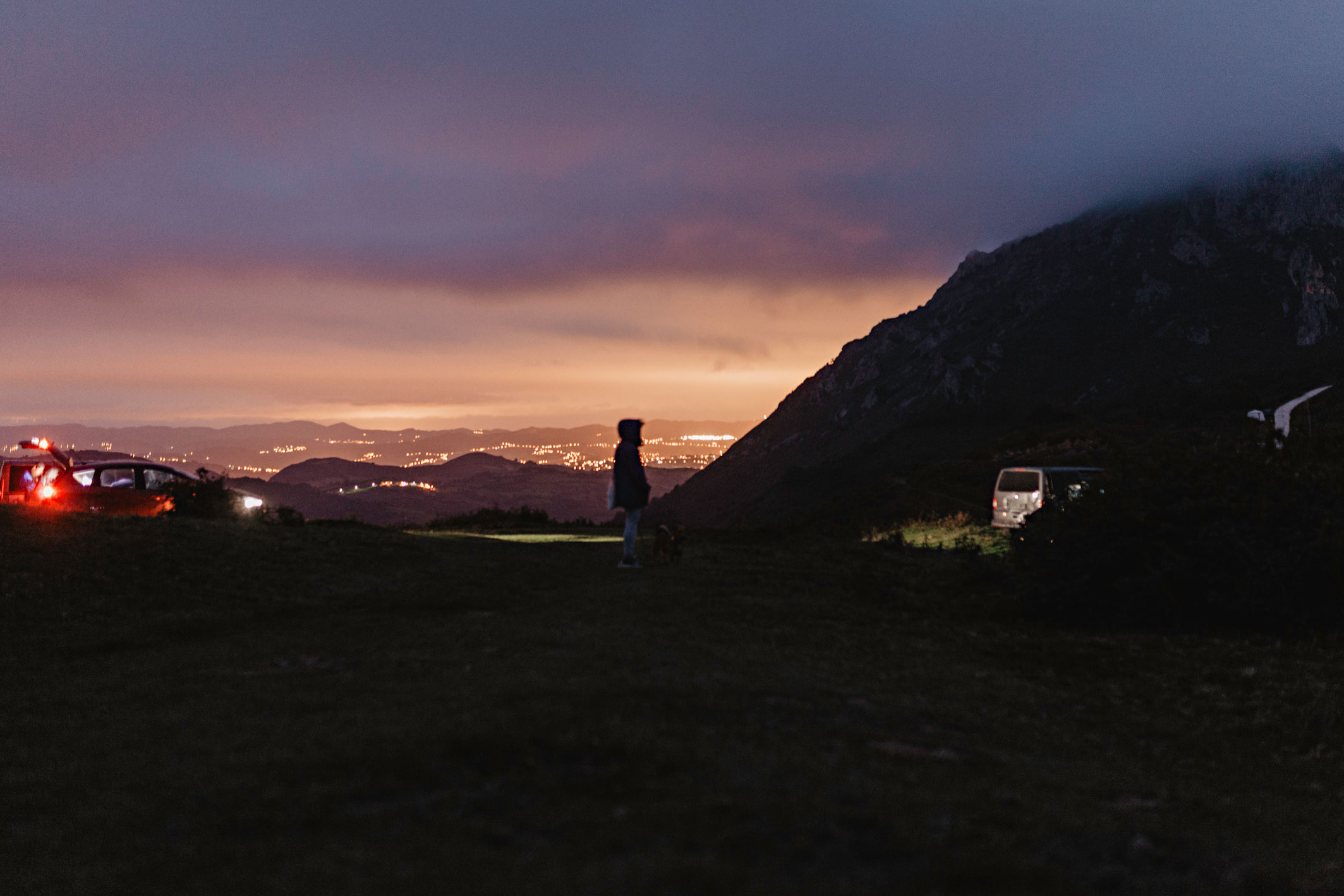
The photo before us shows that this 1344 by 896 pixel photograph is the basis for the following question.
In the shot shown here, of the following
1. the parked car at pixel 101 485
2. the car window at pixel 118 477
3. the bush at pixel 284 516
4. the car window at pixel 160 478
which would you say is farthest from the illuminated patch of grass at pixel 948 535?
the car window at pixel 118 477

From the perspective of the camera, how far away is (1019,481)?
2538 centimetres

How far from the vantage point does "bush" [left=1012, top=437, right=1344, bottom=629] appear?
41.0 feet

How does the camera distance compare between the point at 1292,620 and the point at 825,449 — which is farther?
the point at 825,449

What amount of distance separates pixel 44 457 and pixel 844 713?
2377 cm

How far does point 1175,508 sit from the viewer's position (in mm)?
13289

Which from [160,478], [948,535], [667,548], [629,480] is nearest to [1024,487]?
[948,535]

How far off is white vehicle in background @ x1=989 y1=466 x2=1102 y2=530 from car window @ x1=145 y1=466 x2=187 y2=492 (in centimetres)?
2087

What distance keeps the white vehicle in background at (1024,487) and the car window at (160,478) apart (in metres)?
20.9

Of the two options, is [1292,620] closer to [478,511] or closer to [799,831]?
[799,831]

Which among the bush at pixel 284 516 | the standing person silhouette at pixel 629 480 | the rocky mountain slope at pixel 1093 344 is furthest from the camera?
the rocky mountain slope at pixel 1093 344

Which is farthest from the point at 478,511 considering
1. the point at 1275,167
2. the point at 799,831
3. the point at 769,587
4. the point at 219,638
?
the point at 1275,167

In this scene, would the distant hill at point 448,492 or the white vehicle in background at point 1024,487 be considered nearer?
the white vehicle in background at point 1024,487

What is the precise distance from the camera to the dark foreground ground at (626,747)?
151 inches

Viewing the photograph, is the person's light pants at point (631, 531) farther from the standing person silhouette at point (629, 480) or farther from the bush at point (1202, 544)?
the bush at point (1202, 544)
